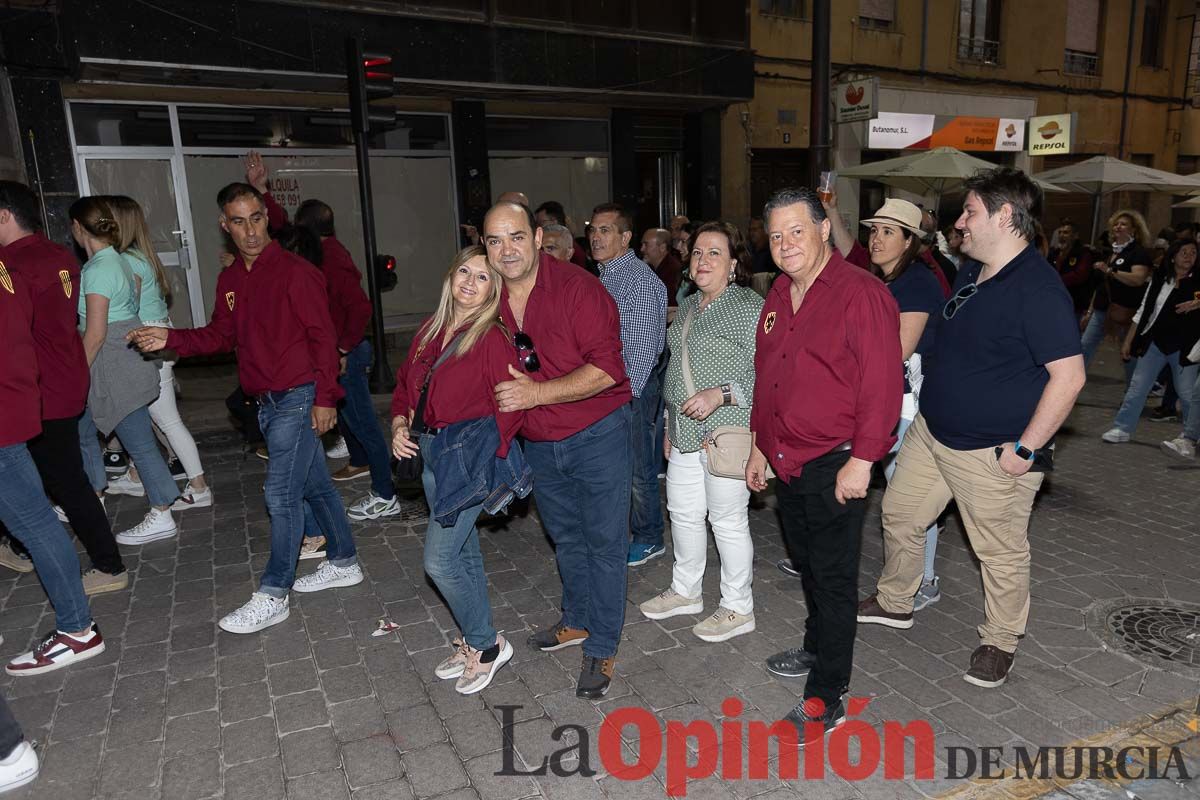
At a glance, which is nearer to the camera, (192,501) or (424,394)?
(424,394)

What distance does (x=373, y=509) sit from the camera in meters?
6.20

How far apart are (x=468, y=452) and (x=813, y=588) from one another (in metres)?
1.54

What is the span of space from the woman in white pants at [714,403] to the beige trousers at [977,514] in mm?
756

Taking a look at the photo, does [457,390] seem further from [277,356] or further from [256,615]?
[256,615]

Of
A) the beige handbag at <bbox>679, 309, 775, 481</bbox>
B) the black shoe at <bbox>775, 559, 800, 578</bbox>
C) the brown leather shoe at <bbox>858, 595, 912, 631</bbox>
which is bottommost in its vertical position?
the black shoe at <bbox>775, 559, 800, 578</bbox>

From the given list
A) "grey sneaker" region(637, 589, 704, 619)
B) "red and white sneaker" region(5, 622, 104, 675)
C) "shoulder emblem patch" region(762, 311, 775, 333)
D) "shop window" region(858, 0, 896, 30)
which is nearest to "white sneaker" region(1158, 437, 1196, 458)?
"grey sneaker" region(637, 589, 704, 619)

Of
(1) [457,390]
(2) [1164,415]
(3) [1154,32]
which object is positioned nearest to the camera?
(1) [457,390]

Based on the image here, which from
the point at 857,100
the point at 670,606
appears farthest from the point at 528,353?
the point at 857,100

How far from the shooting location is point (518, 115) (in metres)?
14.1

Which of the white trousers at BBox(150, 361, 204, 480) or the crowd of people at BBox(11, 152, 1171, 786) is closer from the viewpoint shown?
the crowd of people at BBox(11, 152, 1171, 786)

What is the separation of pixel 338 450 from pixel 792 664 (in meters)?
5.23

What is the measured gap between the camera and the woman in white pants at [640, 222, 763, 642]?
4.04 m

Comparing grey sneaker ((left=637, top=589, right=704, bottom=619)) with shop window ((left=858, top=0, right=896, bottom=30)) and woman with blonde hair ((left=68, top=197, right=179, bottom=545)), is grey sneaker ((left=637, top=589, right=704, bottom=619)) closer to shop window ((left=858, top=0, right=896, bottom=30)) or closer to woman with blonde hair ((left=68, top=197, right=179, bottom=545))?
woman with blonde hair ((left=68, top=197, right=179, bottom=545))

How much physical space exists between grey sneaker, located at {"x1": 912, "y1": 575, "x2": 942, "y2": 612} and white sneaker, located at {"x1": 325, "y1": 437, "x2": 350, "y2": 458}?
5.09 meters
